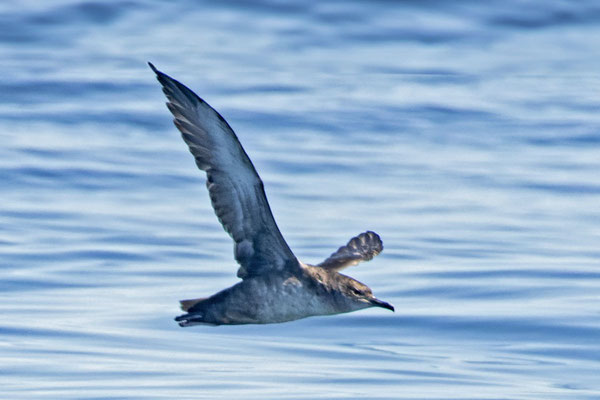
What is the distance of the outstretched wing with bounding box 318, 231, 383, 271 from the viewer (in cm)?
1160

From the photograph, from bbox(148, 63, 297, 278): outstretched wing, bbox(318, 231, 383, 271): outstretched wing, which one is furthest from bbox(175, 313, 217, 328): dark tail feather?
bbox(318, 231, 383, 271): outstretched wing

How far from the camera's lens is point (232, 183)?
973 centimetres

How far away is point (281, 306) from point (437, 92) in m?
26.3

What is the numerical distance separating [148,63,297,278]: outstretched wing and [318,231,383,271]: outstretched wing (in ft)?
4.87

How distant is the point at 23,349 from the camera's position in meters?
18.7

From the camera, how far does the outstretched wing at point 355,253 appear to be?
11602 mm

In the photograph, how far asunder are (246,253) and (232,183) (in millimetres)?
631

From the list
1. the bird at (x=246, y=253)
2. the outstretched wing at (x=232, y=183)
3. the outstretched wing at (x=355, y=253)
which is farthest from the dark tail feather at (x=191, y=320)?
the outstretched wing at (x=355, y=253)

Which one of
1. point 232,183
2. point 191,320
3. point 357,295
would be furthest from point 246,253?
point 357,295

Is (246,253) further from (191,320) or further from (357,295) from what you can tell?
(357,295)

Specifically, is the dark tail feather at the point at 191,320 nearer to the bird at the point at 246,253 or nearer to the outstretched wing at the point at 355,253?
the bird at the point at 246,253

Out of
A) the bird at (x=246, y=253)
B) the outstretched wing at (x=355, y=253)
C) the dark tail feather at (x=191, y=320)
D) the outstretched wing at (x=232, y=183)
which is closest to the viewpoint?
the outstretched wing at (x=232, y=183)

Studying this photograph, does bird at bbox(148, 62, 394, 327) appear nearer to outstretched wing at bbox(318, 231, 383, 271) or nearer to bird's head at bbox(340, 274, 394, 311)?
bird's head at bbox(340, 274, 394, 311)

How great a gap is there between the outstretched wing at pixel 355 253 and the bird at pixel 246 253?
1257mm
